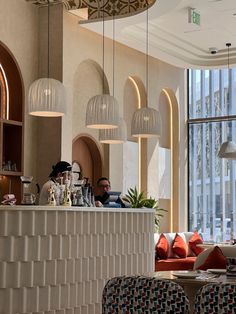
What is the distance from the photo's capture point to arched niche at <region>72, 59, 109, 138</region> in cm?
940

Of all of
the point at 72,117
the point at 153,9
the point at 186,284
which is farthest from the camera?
the point at 72,117

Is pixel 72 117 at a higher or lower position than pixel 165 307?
higher

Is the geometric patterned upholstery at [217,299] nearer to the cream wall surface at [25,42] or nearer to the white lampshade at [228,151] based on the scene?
the cream wall surface at [25,42]

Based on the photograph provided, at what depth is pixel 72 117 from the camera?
9.25m

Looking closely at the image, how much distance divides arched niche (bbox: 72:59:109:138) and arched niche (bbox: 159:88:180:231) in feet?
8.14

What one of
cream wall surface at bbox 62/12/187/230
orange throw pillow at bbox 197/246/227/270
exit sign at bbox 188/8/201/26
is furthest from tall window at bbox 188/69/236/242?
orange throw pillow at bbox 197/246/227/270

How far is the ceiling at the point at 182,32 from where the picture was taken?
344 inches

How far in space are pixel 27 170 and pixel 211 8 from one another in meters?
3.41

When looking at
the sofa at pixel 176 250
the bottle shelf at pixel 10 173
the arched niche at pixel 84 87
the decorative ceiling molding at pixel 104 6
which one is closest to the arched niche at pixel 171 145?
the sofa at pixel 176 250

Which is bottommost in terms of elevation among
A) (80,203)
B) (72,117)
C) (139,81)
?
(80,203)

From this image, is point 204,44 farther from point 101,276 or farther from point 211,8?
point 101,276

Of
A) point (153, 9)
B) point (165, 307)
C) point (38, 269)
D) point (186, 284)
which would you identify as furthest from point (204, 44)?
point (165, 307)

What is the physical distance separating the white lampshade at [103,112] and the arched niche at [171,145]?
503 cm

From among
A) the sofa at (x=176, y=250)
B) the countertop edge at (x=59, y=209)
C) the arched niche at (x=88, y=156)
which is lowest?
the sofa at (x=176, y=250)
